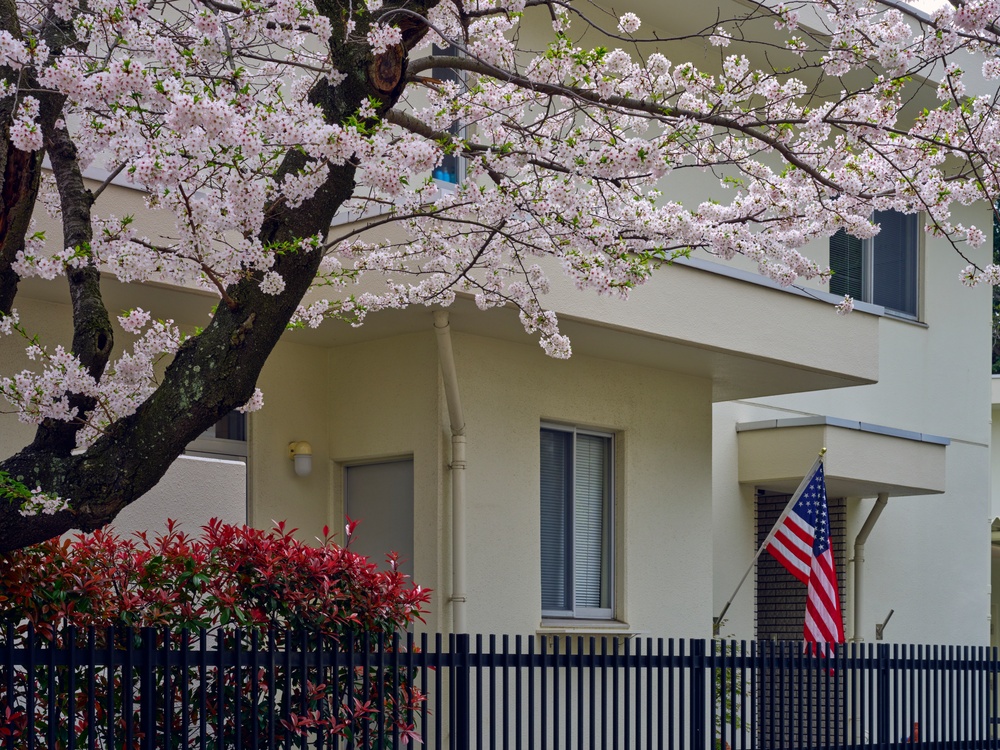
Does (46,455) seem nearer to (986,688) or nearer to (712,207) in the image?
(712,207)

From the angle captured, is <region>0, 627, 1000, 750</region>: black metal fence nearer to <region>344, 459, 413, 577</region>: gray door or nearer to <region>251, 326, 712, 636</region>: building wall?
<region>251, 326, 712, 636</region>: building wall

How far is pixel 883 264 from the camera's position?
16.4m

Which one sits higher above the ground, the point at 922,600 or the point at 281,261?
the point at 281,261

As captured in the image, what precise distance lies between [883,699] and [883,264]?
7.42 m

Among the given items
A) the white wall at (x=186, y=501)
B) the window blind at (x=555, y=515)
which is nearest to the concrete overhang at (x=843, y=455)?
the window blind at (x=555, y=515)

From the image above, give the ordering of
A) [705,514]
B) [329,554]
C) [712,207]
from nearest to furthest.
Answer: [329,554] < [712,207] < [705,514]

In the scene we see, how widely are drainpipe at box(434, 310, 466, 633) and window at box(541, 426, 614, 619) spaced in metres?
1.30

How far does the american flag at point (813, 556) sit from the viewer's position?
12289 millimetres

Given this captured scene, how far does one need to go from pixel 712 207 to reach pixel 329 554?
3.61m

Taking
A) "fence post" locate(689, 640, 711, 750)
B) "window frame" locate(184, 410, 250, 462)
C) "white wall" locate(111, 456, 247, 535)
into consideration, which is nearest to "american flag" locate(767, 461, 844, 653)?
"fence post" locate(689, 640, 711, 750)

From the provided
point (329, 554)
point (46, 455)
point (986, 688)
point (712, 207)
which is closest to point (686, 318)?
point (712, 207)

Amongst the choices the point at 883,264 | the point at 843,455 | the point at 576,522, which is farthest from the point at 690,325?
the point at 883,264

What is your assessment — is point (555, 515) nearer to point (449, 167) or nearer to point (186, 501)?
point (449, 167)

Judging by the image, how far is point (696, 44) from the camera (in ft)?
45.4
